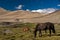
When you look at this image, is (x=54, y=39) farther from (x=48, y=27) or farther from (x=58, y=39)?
(x=48, y=27)

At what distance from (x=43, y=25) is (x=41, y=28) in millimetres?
663

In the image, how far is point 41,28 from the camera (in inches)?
1347

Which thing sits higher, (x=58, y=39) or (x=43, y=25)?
(x=43, y=25)

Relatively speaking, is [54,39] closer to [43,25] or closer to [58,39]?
[58,39]

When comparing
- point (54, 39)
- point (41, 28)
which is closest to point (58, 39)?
point (54, 39)

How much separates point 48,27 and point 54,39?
7.88m

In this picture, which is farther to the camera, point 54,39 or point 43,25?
point 43,25

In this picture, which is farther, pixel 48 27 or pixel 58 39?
pixel 48 27

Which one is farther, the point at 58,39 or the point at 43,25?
the point at 43,25

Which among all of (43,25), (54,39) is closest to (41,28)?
(43,25)

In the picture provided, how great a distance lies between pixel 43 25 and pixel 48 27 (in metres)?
1.01

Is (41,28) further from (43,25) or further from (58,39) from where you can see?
(58,39)

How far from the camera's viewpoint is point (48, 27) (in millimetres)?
34656

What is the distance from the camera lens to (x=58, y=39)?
26.6 metres
